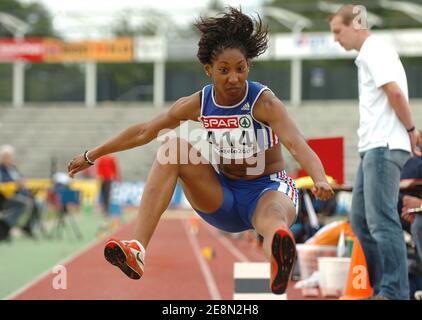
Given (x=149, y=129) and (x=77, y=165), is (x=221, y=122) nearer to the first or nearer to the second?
(x=149, y=129)

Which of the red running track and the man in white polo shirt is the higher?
the man in white polo shirt

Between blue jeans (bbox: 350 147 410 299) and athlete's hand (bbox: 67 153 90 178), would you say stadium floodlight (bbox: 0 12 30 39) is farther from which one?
athlete's hand (bbox: 67 153 90 178)

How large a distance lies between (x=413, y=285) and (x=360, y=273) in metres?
0.68

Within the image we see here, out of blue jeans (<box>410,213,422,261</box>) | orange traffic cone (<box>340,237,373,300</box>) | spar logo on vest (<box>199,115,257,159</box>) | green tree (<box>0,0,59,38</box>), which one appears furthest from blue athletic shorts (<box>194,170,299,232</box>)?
green tree (<box>0,0,59,38</box>)

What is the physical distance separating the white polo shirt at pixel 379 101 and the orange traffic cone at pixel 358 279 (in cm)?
103

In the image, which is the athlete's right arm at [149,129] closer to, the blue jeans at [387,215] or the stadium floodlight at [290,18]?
the blue jeans at [387,215]

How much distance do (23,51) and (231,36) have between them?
111 ft

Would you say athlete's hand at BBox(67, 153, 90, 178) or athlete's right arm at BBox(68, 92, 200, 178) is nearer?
athlete's right arm at BBox(68, 92, 200, 178)

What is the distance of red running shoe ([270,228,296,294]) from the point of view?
3930mm

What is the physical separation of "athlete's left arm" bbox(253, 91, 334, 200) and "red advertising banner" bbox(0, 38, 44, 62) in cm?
3355

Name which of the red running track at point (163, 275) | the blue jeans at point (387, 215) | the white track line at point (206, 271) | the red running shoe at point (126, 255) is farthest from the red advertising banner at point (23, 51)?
the red running shoe at point (126, 255)

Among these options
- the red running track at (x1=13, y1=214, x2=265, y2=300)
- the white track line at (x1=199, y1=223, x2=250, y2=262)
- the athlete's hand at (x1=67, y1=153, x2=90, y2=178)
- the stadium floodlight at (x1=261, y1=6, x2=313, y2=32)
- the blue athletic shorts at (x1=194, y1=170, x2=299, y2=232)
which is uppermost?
the stadium floodlight at (x1=261, y1=6, x2=313, y2=32)

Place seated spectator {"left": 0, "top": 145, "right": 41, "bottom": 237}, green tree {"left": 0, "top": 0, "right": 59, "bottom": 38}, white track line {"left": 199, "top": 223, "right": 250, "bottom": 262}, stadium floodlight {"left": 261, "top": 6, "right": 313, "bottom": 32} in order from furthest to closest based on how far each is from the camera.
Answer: green tree {"left": 0, "top": 0, "right": 59, "bottom": 38}
stadium floodlight {"left": 261, "top": 6, "right": 313, "bottom": 32}
seated spectator {"left": 0, "top": 145, "right": 41, "bottom": 237}
white track line {"left": 199, "top": 223, "right": 250, "bottom": 262}

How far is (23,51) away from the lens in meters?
37.2
